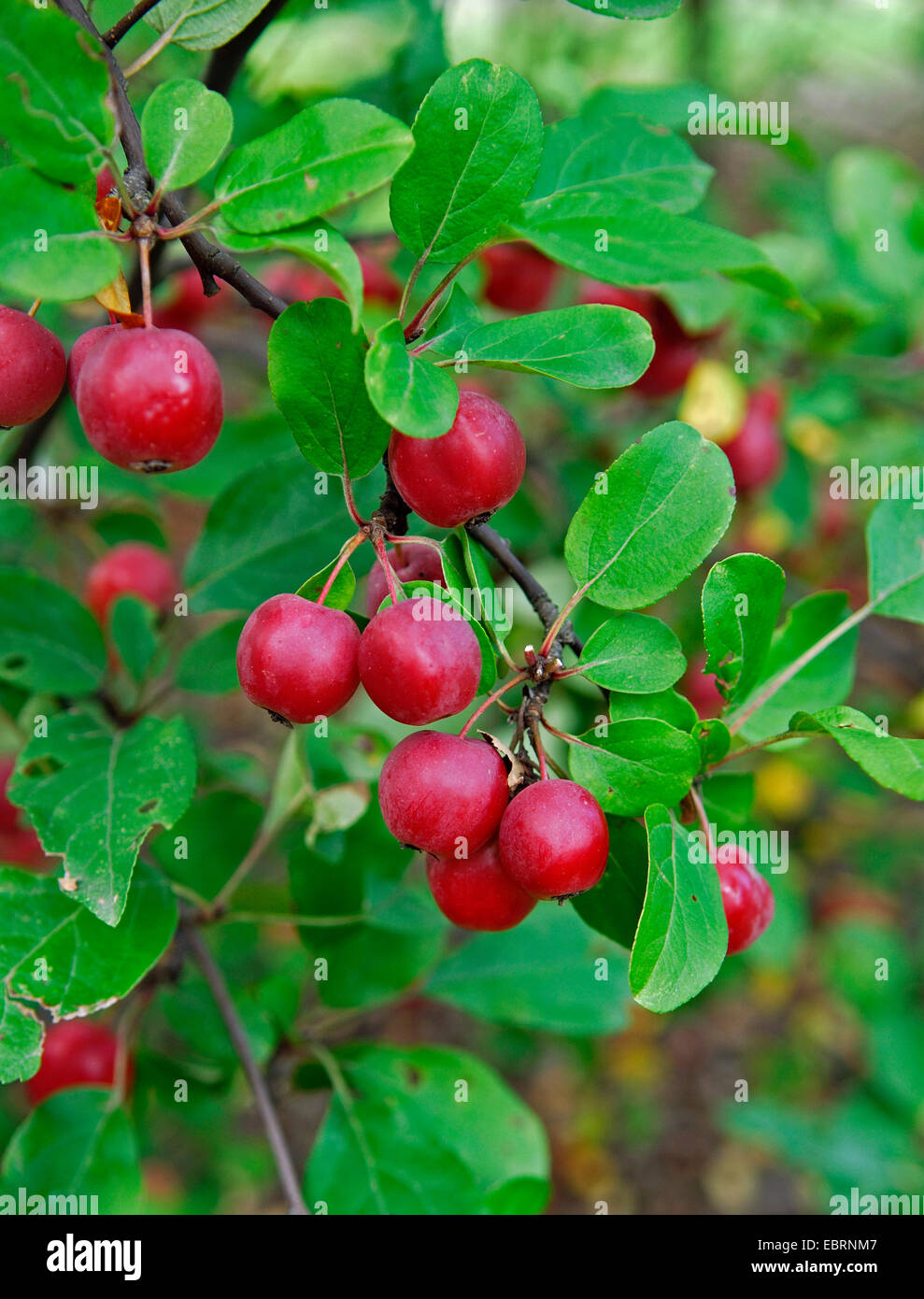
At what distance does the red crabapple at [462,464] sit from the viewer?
0.68 m

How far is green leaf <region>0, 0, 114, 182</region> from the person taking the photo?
593 mm

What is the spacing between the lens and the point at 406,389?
628 mm

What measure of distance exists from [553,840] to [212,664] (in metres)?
0.64

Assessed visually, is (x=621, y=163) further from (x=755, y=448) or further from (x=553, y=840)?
(x=755, y=448)

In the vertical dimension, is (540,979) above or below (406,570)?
below

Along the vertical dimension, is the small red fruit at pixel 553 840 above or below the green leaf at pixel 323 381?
below

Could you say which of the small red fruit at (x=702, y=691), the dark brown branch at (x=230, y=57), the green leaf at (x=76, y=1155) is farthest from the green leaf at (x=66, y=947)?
the small red fruit at (x=702, y=691)

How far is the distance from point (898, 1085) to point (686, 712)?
→ 2.01 meters

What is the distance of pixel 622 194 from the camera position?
2.81 ft

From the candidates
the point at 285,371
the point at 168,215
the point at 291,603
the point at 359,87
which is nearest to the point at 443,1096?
the point at 291,603

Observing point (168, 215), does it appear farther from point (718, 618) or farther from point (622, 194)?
point (718, 618)

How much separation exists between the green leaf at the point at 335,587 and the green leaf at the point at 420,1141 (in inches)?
27.3

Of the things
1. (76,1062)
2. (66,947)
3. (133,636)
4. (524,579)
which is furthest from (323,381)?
(76,1062)

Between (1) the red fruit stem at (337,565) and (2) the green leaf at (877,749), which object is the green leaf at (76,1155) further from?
(2) the green leaf at (877,749)
